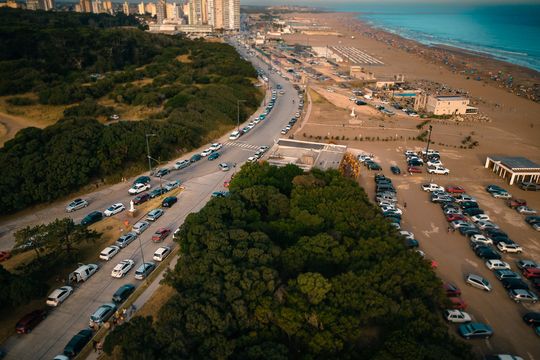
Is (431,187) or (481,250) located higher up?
(431,187)

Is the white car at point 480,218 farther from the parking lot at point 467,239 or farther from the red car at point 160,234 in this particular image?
the red car at point 160,234

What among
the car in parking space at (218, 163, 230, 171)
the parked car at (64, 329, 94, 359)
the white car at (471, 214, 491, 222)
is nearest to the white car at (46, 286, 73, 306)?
the parked car at (64, 329, 94, 359)

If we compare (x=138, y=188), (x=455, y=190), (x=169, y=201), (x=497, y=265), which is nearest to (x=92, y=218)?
(x=138, y=188)

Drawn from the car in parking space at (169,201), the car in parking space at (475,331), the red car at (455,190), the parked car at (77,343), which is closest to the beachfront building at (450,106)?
the red car at (455,190)

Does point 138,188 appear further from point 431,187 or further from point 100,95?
point 100,95

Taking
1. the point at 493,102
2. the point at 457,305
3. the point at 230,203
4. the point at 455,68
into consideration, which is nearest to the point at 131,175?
the point at 230,203

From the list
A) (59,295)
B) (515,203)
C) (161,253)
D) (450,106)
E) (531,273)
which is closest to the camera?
(59,295)
